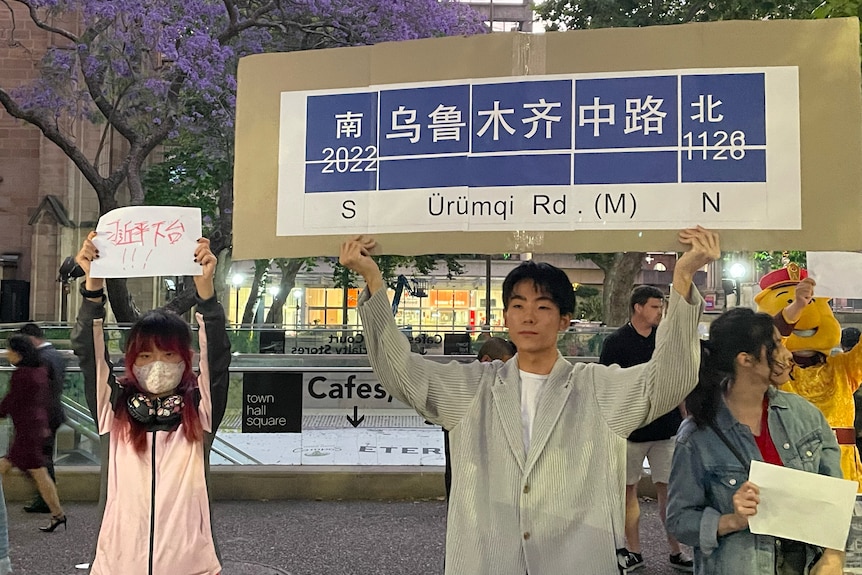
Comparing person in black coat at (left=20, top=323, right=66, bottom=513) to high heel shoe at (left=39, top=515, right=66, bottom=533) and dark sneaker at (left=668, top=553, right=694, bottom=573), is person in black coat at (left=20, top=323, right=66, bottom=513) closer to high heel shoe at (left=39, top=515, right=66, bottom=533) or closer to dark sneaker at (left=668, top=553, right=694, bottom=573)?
high heel shoe at (left=39, top=515, right=66, bottom=533)

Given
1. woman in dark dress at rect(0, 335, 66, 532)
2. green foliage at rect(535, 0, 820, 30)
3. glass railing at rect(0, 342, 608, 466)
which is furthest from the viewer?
green foliage at rect(535, 0, 820, 30)

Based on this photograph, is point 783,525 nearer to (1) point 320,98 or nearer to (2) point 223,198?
(1) point 320,98

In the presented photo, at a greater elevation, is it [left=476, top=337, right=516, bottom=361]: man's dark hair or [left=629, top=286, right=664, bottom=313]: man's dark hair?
[left=629, top=286, right=664, bottom=313]: man's dark hair

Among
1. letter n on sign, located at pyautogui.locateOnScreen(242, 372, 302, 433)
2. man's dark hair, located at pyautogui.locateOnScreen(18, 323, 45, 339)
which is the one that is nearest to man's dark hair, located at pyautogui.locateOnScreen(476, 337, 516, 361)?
letter n on sign, located at pyautogui.locateOnScreen(242, 372, 302, 433)

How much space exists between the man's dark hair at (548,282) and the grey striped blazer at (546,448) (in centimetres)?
20

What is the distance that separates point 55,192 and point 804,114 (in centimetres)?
2585

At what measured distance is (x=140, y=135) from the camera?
13.6 meters

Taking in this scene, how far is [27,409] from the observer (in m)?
6.20

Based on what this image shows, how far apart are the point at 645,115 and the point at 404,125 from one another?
80cm

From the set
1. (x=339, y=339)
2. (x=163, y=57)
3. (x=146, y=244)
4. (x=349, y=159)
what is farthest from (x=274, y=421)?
(x=339, y=339)

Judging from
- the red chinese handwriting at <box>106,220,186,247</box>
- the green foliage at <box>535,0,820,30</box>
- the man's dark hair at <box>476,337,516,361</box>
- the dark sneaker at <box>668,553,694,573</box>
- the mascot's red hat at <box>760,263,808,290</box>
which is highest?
the green foliage at <box>535,0,820,30</box>

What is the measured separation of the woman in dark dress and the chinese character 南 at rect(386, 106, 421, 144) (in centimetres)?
509

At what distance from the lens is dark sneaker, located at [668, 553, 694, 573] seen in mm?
5051

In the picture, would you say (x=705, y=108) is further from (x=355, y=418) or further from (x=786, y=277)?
(x=355, y=418)
